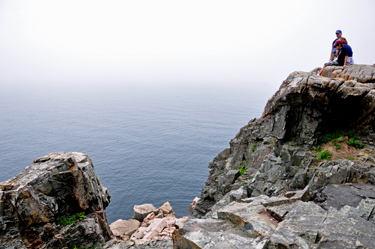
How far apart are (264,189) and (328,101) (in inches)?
401

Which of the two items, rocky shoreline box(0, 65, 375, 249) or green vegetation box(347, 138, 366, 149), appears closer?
rocky shoreline box(0, 65, 375, 249)

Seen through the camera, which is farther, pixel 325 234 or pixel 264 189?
pixel 264 189

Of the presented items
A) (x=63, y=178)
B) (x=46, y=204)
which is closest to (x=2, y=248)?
(x=46, y=204)

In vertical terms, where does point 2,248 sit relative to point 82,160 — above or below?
below

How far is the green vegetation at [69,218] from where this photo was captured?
76.8 feet

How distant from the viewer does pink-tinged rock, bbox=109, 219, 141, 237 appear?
34.6 m

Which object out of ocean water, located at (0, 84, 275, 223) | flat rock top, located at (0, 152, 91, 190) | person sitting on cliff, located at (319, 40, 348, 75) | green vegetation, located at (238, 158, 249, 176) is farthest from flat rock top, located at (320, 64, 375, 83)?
ocean water, located at (0, 84, 275, 223)

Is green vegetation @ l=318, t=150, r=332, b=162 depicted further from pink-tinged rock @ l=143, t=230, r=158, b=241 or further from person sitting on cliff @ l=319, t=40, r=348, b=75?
pink-tinged rock @ l=143, t=230, r=158, b=241

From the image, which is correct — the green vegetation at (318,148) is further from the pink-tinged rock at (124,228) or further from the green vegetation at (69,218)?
the pink-tinged rock at (124,228)

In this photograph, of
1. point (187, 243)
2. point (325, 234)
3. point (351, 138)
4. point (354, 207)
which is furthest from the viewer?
point (351, 138)

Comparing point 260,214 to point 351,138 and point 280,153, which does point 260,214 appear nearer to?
point 280,153

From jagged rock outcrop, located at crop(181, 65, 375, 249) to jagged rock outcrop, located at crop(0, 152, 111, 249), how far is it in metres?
13.8

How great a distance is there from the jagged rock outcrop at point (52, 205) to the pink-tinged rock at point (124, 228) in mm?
8309

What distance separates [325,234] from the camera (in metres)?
9.44
